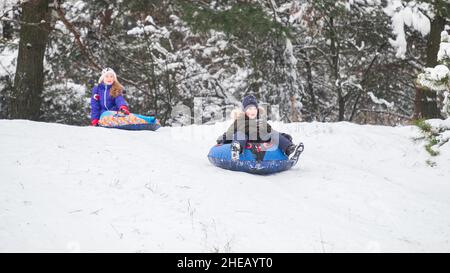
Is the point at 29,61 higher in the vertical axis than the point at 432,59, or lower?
lower

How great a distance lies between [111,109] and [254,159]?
4.55 meters

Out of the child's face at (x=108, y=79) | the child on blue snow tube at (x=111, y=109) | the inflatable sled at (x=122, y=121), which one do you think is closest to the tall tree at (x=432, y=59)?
the inflatable sled at (x=122, y=121)

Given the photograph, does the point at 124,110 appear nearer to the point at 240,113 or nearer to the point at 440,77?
the point at 240,113

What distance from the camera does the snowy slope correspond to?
13.4 ft

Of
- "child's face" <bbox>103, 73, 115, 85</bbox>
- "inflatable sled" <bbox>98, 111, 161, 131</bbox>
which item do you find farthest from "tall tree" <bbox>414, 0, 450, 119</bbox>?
"child's face" <bbox>103, 73, 115, 85</bbox>

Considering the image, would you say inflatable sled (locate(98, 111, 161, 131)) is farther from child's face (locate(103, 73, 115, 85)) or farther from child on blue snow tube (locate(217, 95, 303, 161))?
child on blue snow tube (locate(217, 95, 303, 161))

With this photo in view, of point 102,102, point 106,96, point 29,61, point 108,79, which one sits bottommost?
point 102,102

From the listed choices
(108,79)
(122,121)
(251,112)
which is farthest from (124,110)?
(251,112)

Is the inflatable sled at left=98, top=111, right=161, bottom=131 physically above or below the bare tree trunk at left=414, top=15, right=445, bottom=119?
below

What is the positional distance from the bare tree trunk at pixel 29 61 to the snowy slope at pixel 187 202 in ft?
11.0

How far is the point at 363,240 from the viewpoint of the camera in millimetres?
4254

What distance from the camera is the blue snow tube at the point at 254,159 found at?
21.5ft

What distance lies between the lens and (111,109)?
32.6 ft
